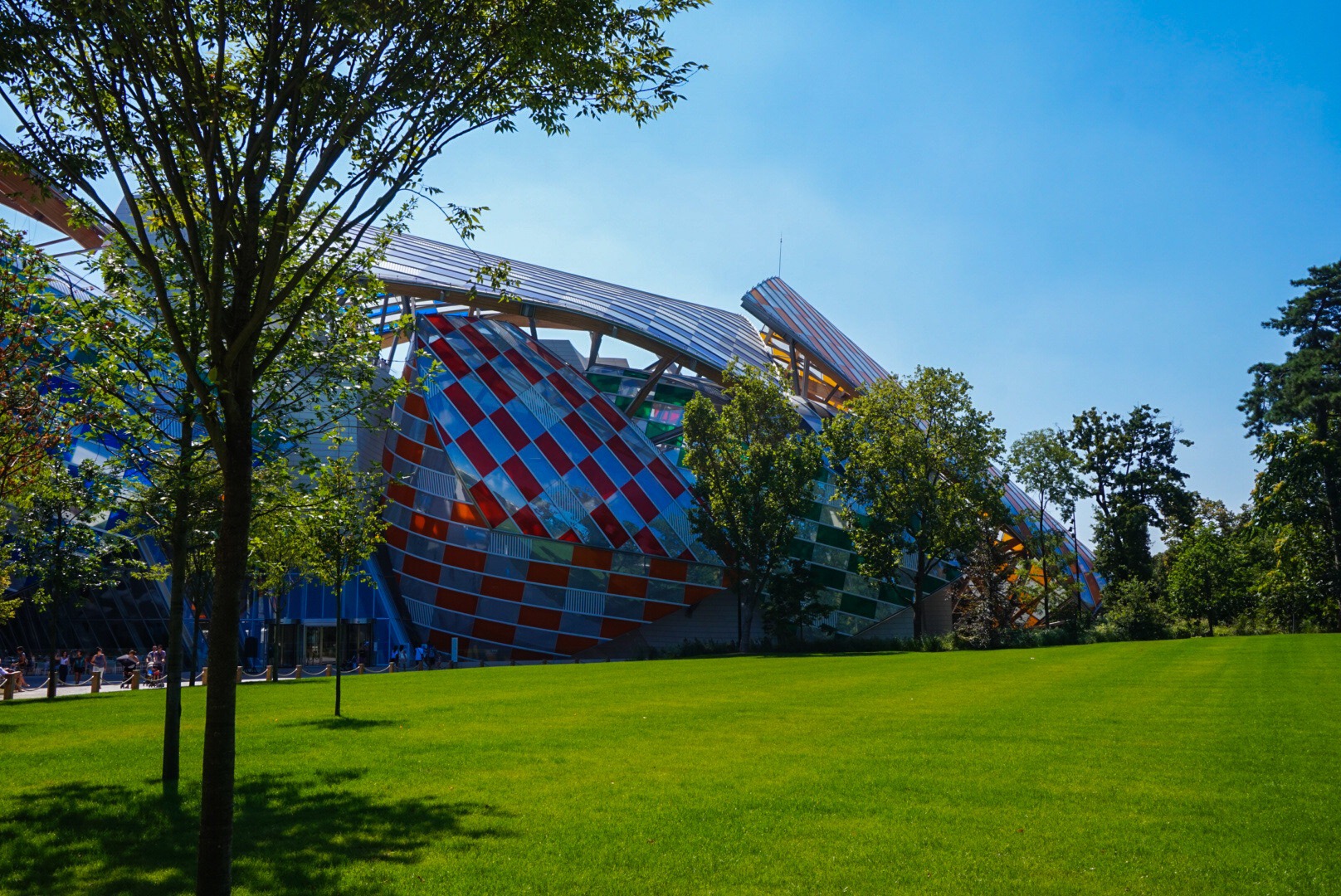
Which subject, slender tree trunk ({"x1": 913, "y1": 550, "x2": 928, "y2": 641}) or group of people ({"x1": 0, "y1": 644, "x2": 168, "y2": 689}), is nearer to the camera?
group of people ({"x1": 0, "y1": 644, "x2": 168, "y2": 689})

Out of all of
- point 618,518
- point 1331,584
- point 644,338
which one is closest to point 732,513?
point 618,518

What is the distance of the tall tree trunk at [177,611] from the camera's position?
→ 10.1 m

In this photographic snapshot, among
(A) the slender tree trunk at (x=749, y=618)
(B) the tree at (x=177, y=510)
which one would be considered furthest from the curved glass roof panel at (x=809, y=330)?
(B) the tree at (x=177, y=510)

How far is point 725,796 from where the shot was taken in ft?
30.4

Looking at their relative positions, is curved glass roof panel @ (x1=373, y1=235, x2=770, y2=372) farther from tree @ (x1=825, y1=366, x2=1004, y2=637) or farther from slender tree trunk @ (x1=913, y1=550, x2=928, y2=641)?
slender tree trunk @ (x1=913, y1=550, x2=928, y2=641)

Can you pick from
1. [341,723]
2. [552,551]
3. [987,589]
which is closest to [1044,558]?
[987,589]

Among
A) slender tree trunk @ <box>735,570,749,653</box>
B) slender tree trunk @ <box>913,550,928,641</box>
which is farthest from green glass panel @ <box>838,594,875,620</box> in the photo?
slender tree trunk @ <box>735,570,749,653</box>

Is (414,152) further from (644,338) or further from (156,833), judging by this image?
(644,338)

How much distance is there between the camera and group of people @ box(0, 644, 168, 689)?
108 feet

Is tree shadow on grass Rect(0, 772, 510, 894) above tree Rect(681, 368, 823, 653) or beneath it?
beneath

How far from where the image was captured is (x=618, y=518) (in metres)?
43.5

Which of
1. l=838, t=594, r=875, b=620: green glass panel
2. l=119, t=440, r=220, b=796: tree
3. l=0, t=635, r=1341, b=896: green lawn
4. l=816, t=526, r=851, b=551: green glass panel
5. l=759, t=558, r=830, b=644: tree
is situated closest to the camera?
l=0, t=635, r=1341, b=896: green lawn

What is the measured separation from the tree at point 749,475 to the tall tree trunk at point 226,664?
118 feet

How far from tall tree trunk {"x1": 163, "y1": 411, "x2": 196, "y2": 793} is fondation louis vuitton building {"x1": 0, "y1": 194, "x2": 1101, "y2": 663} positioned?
29.6 metres
